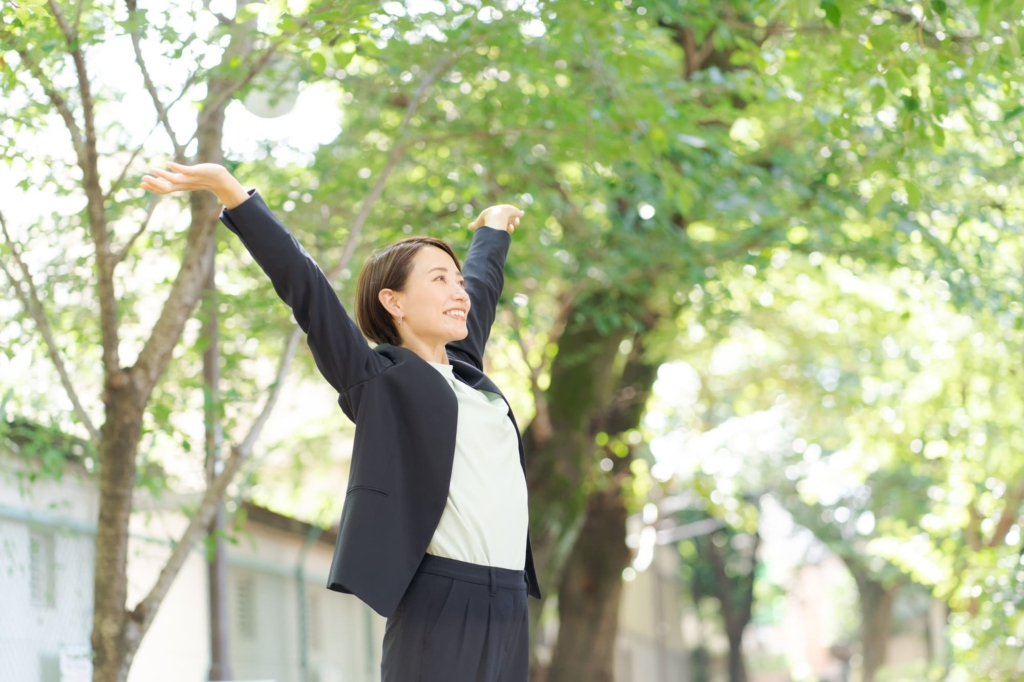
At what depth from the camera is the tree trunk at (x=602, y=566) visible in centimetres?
1094

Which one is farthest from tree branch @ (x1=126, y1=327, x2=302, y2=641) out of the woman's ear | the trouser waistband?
the trouser waistband

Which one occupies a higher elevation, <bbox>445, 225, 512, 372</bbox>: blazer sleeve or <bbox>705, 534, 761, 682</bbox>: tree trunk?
<bbox>445, 225, 512, 372</bbox>: blazer sleeve

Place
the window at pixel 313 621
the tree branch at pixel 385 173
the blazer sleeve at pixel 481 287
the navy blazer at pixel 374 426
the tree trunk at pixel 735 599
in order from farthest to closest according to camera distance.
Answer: the tree trunk at pixel 735 599 < the window at pixel 313 621 < the tree branch at pixel 385 173 < the blazer sleeve at pixel 481 287 < the navy blazer at pixel 374 426

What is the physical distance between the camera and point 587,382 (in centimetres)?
995

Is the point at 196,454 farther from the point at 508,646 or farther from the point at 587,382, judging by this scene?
the point at 508,646

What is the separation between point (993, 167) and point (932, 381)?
596 centimetres

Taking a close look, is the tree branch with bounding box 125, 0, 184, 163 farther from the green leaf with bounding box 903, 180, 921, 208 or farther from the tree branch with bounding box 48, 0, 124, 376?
the green leaf with bounding box 903, 180, 921, 208

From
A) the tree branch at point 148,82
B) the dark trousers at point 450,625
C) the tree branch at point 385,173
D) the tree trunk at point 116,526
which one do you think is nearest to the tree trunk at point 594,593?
the tree branch at point 385,173

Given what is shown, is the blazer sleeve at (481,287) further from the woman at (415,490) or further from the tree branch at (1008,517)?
the tree branch at (1008,517)

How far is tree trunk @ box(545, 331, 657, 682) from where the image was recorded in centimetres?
1094

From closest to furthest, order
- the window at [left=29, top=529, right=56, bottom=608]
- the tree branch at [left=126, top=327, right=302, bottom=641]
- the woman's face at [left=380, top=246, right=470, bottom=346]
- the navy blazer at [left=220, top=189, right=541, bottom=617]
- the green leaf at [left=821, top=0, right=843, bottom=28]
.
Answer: the navy blazer at [left=220, top=189, right=541, bottom=617]
the woman's face at [left=380, top=246, right=470, bottom=346]
the green leaf at [left=821, top=0, right=843, bottom=28]
the tree branch at [left=126, top=327, right=302, bottom=641]
the window at [left=29, top=529, right=56, bottom=608]

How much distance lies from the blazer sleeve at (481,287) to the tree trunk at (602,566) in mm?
7499

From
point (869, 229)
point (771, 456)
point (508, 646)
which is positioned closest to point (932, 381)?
point (869, 229)

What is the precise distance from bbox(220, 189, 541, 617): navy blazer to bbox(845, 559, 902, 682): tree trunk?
23.2 m
